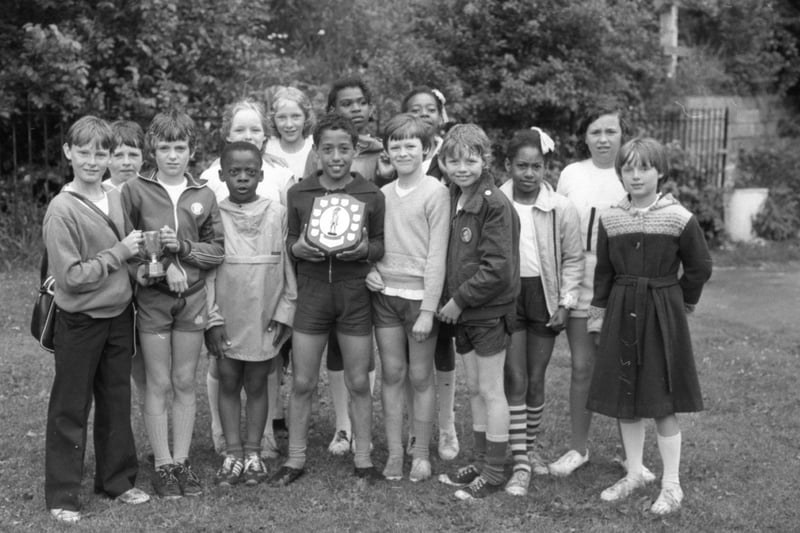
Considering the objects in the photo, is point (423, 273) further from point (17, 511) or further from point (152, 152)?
point (17, 511)

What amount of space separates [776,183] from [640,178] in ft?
32.9

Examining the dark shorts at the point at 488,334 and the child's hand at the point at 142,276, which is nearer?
the child's hand at the point at 142,276

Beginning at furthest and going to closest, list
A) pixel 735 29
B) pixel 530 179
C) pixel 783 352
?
pixel 735 29 < pixel 783 352 < pixel 530 179

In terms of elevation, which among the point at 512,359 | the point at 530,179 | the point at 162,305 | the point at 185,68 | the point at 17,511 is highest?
the point at 185,68

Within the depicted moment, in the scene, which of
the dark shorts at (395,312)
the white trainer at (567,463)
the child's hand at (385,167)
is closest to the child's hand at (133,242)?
the dark shorts at (395,312)

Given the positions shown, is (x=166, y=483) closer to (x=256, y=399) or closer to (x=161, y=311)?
(x=256, y=399)

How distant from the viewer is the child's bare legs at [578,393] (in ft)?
16.0

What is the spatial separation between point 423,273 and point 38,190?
6931 mm

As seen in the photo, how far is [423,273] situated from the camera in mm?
4602

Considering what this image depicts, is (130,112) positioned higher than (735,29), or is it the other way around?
(735,29)

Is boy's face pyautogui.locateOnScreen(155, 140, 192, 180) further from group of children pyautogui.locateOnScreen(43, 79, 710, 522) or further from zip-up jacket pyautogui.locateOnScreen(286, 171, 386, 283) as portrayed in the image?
zip-up jacket pyautogui.locateOnScreen(286, 171, 386, 283)

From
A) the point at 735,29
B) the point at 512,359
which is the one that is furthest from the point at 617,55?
the point at 512,359

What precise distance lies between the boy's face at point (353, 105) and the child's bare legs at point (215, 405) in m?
1.55

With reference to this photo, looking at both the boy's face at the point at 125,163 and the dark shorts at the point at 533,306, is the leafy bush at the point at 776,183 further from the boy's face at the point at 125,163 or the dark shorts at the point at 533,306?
the boy's face at the point at 125,163
